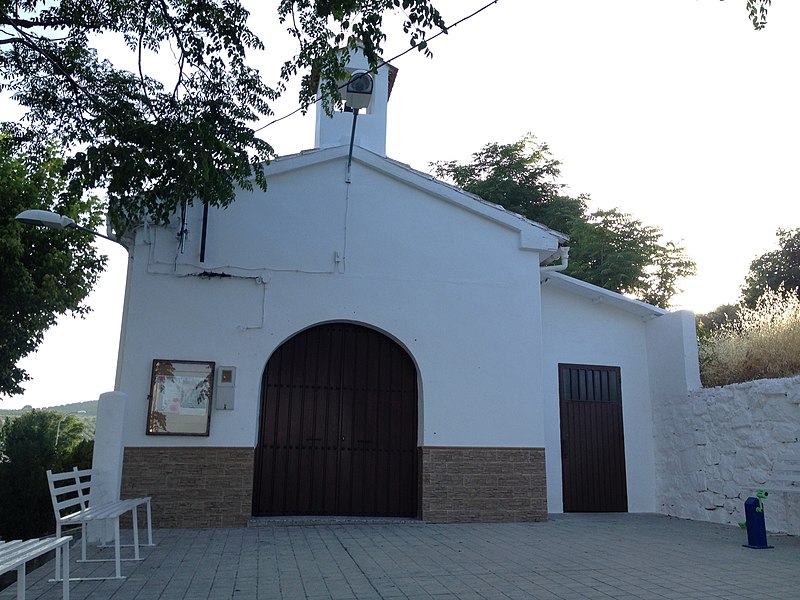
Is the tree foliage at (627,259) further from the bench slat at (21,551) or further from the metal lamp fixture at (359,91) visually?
the bench slat at (21,551)

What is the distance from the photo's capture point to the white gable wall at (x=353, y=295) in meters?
9.34

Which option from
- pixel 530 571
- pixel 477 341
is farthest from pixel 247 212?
pixel 530 571

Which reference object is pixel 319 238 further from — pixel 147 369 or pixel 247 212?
pixel 147 369

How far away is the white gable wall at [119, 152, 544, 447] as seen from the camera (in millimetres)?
9344

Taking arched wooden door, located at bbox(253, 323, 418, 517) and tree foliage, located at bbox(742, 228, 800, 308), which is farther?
tree foliage, located at bbox(742, 228, 800, 308)

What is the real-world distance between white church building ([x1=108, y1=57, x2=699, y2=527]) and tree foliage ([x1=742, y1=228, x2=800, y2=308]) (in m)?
18.5

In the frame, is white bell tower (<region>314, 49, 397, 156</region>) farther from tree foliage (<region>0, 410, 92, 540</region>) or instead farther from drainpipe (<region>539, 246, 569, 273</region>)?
tree foliage (<region>0, 410, 92, 540</region>)

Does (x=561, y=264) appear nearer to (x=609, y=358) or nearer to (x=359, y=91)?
(x=609, y=358)

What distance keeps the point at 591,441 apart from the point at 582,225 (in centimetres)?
1156

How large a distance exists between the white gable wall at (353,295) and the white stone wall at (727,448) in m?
2.79

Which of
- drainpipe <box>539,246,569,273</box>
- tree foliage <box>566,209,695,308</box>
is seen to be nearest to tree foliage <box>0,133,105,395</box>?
drainpipe <box>539,246,569,273</box>

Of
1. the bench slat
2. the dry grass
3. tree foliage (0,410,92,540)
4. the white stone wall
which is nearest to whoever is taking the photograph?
the bench slat

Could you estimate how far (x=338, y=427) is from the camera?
32.9 feet

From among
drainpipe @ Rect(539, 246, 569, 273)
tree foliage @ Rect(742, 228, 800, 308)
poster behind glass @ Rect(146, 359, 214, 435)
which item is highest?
tree foliage @ Rect(742, 228, 800, 308)
